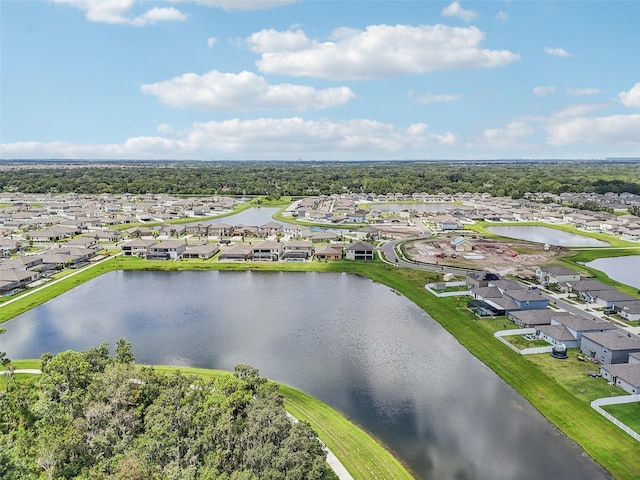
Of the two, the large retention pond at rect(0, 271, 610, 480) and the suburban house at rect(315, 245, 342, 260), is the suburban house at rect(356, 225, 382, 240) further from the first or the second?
the large retention pond at rect(0, 271, 610, 480)

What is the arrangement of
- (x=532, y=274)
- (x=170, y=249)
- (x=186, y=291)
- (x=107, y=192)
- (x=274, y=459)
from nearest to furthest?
1. (x=274, y=459)
2. (x=186, y=291)
3. (x=532, y=274)
4. (x=170, y=249)
5. (x=107, y=192)

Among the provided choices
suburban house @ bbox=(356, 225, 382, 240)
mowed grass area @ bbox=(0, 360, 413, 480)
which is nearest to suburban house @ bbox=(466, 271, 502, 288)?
mowed grass area @ bbox=(0, 360, 413, 480)

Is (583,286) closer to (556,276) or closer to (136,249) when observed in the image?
(556,276)

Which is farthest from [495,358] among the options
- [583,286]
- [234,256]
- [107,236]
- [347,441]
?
[107,236]

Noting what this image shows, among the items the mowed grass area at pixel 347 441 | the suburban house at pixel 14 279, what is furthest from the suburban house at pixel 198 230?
the mowed grass area at pixel 347 441

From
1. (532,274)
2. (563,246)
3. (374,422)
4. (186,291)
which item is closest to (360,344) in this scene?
(374,422)

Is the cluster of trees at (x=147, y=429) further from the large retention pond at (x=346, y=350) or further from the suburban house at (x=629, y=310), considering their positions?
the suburban house at (x=629, y=310)

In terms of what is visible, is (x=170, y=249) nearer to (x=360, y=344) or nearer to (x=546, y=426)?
(x=360, y=344)
